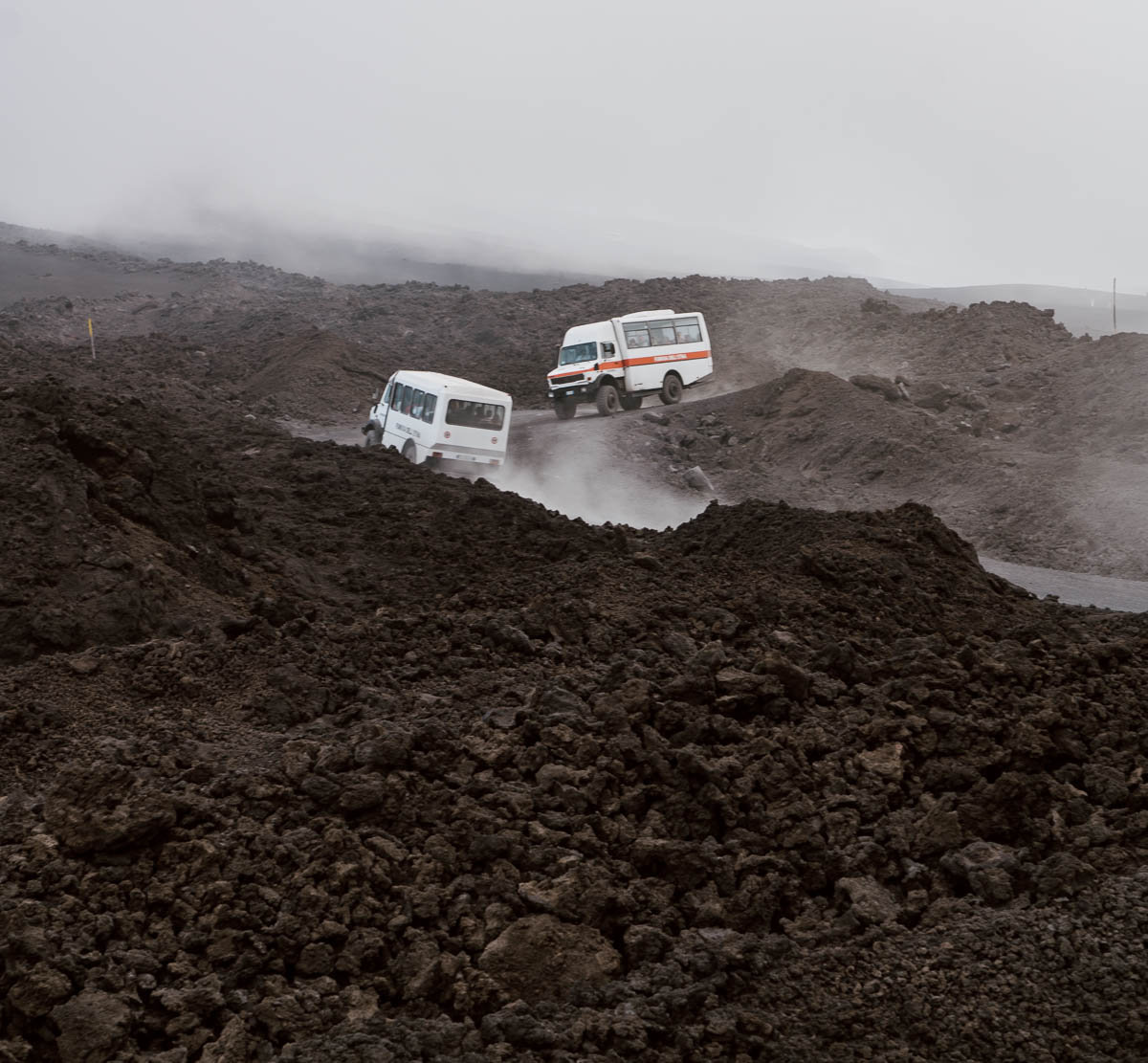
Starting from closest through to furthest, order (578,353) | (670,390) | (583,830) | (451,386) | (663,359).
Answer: (583,830), (451,386), (578,353), (663,359), (670,390)

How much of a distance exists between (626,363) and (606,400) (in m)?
1.29

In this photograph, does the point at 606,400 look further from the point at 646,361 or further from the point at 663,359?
the point at 663,359

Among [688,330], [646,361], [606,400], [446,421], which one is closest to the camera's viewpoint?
[446,421]

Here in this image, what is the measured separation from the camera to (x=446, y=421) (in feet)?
77.6

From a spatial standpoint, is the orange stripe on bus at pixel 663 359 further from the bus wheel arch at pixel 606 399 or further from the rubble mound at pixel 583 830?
the rubble mound at pixel 583 830

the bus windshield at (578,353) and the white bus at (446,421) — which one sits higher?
the bus windshield at (578,353)

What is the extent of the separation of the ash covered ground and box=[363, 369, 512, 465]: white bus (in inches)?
368

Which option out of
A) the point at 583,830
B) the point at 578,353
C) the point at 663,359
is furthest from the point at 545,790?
the point at 663,359

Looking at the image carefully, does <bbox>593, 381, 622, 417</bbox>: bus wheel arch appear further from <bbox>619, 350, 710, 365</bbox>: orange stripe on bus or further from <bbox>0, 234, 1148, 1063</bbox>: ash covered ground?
<bbox>0, 234, 1148, 1063</bbox>: ash covered ground

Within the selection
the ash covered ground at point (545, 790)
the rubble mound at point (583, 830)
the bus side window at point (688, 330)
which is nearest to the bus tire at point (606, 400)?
the bus side window at point (688, 330)

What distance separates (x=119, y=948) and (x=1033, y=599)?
9.71 metres

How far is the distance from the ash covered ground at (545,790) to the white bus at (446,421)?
9.34m

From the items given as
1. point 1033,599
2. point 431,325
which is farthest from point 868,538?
point 431,325

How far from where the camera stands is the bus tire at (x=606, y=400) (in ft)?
107
